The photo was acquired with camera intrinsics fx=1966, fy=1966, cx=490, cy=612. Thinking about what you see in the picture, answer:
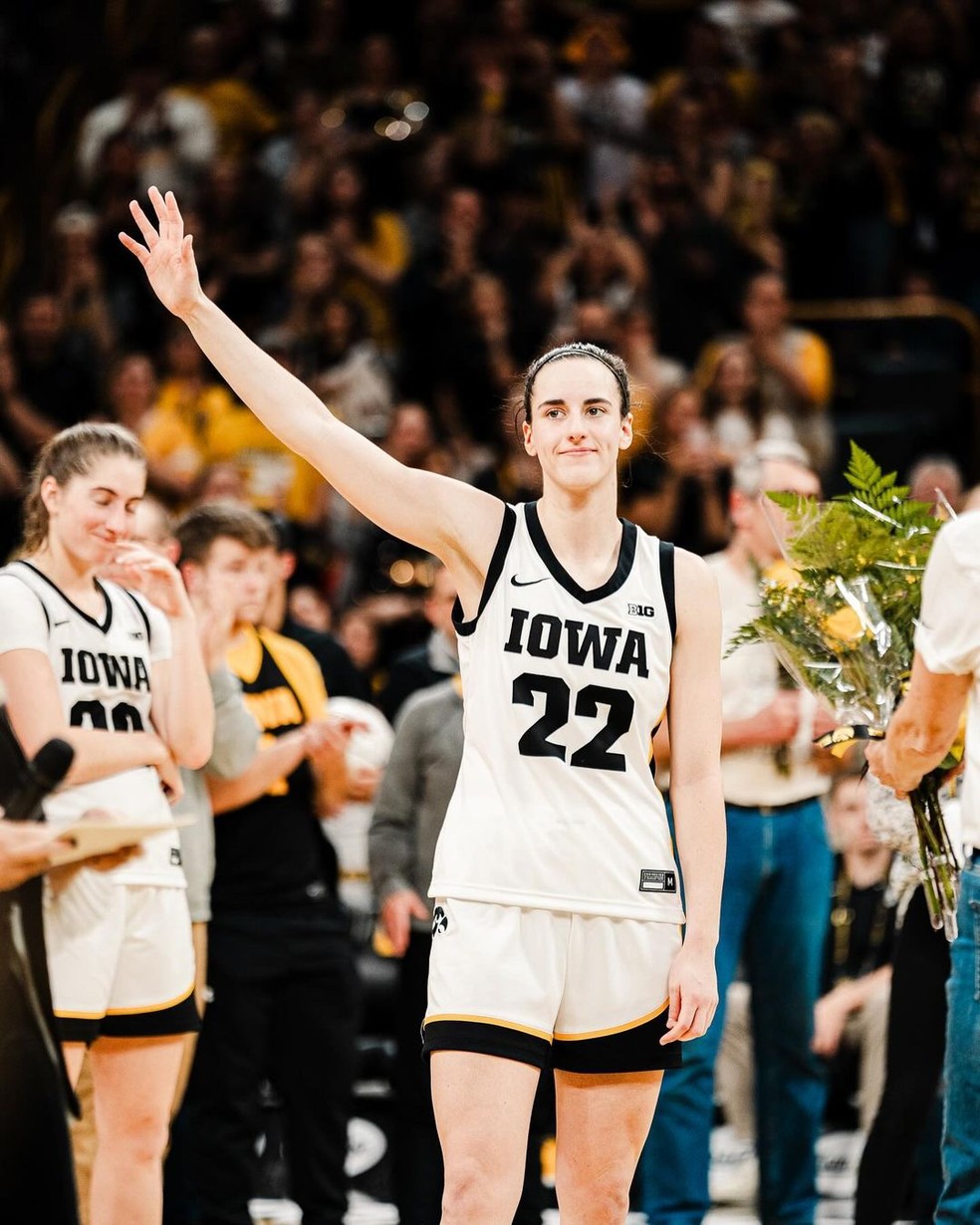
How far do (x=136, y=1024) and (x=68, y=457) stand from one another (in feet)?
4.16

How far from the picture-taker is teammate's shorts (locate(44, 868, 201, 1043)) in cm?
421

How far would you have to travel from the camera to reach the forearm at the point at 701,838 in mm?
3684

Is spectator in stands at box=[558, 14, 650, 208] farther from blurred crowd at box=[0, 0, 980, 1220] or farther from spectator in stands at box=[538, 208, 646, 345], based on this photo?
spectator in stands at box=[538, 208, 646, 345]

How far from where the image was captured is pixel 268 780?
535cm

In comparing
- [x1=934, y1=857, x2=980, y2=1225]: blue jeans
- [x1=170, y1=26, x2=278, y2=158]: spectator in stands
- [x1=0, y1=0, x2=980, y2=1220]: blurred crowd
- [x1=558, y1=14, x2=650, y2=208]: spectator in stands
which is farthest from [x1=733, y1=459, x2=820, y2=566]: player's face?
[x1=170, y1=26, x2=278, y2=158]: spectator in stands

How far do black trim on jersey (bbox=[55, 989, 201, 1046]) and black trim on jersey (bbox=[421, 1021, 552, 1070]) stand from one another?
1.01m

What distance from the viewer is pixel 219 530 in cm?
539

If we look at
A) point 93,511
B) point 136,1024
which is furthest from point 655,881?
point 93,511

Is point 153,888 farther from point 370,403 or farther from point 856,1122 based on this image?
point 370,403

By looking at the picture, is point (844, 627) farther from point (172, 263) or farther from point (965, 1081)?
point (172, 263)

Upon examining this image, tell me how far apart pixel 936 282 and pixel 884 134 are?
912mm

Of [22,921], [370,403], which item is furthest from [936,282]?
[22,921]

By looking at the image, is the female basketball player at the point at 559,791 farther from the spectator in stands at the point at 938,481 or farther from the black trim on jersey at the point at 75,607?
the spectator in stands at the point at 938,481

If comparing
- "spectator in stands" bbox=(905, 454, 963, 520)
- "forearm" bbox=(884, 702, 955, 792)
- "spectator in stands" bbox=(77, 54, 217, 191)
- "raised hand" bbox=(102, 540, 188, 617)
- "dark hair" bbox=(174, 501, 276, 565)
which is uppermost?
"spectator in stands" bbox=(77, 54, 217, 191)
